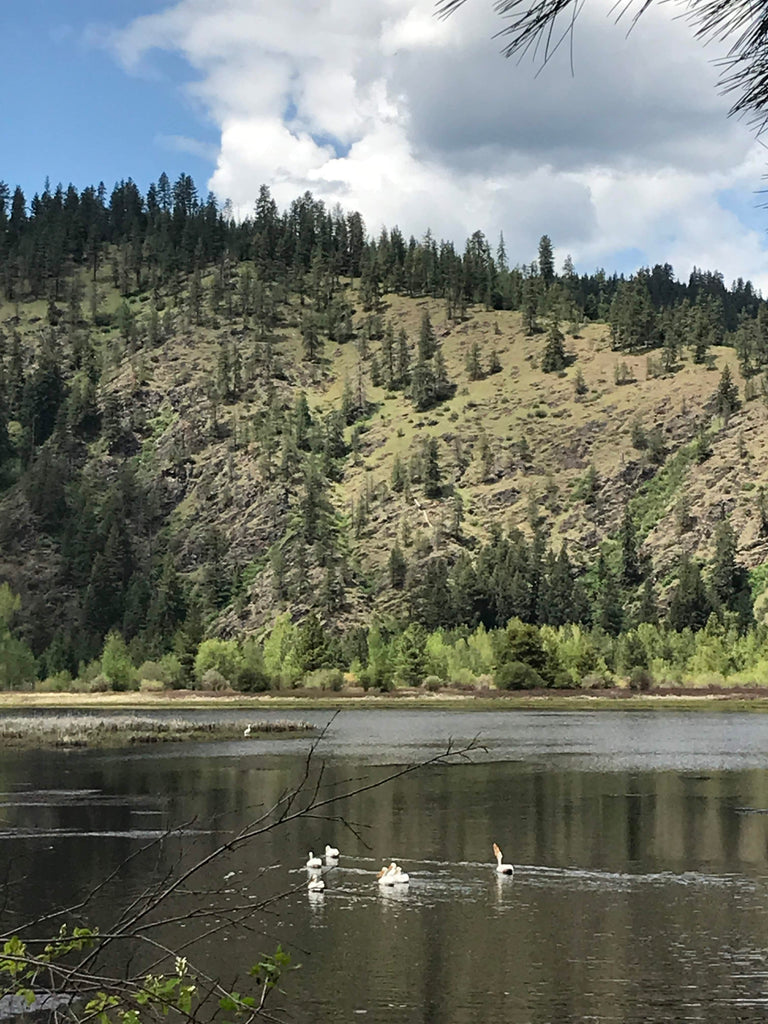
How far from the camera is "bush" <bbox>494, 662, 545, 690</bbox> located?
130 m

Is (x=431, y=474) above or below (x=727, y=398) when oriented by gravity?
below

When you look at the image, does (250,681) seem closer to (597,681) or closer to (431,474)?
(597,681)

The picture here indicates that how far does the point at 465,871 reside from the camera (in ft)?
109

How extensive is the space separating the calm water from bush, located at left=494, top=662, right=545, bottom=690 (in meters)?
63.8

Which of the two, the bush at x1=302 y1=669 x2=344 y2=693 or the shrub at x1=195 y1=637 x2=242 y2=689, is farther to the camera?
the shrub at x1=195 y1=637 x2=242 y2=689

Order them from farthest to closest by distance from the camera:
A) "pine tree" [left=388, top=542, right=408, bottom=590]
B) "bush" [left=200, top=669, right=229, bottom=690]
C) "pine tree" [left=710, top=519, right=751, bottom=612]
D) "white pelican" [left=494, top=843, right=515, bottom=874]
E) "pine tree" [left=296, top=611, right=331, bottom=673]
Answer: "pine tree" [left=388, top=542, right=408, bottom=590], "pine tree" [left=710, top=519, right=751, bottom=612], "pine tree" [left=296, top=611, right=331, bottom=673], "bush" [left=200, top=669, right=229, bottom=690], "white pelican" [left=494, top=843, right=515, bottom=874]

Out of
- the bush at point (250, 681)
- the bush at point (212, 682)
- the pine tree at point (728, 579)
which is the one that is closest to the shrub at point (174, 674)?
the bush at point (212, 682)

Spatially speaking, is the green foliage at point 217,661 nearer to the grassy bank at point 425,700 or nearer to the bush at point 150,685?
the grassy bank at point 425,700

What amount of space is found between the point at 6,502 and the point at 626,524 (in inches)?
3700

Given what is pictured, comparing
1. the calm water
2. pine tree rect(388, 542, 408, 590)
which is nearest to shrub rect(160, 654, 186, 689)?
pine tree rect(388, 542, 408, 590)

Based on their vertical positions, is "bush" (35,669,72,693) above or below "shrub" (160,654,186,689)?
below

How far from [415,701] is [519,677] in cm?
1329

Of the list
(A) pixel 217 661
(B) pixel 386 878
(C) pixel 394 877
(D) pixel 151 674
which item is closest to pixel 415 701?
(A) pixel 217 661

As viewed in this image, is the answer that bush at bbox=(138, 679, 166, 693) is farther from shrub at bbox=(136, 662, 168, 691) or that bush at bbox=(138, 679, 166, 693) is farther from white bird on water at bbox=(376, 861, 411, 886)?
white bird on water at bbox=(376, 861, 411, 886)
